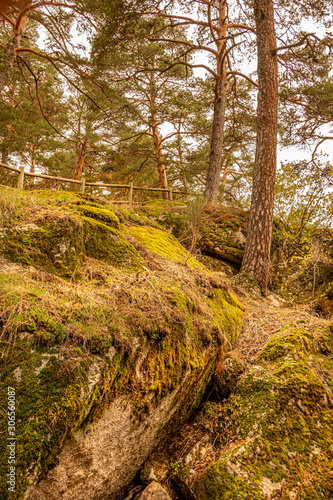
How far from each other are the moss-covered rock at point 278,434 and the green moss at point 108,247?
1739 millimetres

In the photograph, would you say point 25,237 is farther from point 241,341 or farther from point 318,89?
point 318,89

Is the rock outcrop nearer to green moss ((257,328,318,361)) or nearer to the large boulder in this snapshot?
green moss ((257,328,318,361))

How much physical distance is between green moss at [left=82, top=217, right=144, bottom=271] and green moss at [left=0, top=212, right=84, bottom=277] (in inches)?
5.6

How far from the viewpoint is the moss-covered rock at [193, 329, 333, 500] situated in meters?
1.79

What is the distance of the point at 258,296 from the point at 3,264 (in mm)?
4849

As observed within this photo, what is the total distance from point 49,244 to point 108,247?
2.33 ft

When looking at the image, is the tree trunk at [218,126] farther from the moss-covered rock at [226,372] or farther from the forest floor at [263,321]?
the moss-covered rock at [226,372]

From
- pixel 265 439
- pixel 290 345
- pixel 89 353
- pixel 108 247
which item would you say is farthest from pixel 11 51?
pixel 265 439

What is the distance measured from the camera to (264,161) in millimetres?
6414

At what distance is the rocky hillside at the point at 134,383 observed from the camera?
161 cm

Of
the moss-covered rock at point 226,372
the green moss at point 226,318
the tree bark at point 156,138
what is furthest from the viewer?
the tree bark at point 156,138

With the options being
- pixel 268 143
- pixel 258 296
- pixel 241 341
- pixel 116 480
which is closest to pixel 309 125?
pixel 268 143

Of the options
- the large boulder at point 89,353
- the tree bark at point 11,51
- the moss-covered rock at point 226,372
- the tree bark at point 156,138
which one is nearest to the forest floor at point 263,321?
the moss-covered rock at point 226,372

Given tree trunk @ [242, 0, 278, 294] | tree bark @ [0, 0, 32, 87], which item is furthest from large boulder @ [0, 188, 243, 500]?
tree bark @ [0, 0, 32, 87]
